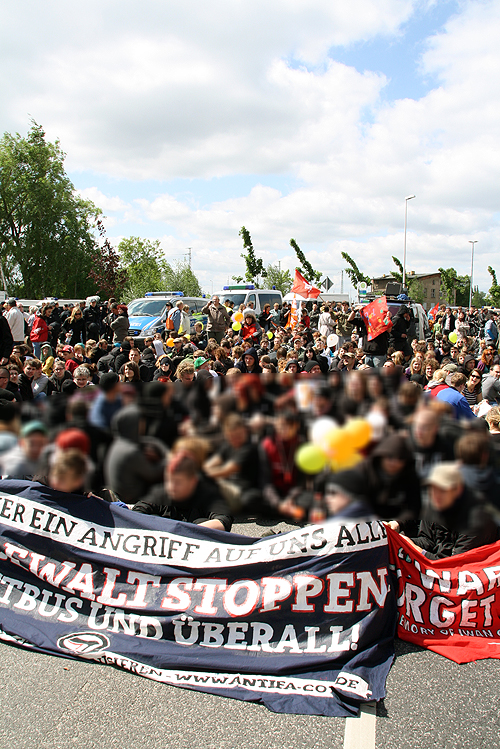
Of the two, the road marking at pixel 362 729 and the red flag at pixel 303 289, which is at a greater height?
the red flag at pixel 303 289

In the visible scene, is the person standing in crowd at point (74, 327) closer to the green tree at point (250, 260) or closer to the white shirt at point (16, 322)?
the white shirt at point (16, 322)

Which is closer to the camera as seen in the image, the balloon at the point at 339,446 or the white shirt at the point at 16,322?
the balloon at the point at 339,446

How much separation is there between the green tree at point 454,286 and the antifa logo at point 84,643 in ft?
235

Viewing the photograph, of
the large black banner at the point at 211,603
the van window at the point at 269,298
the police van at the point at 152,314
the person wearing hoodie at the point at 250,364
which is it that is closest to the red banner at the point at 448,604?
the large black banner at the point at 211,603

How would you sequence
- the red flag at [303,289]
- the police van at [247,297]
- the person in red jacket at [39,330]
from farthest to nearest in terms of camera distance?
the police van at [247,297] → the red flag at [303,289] → the person in red jacket at [39,330]

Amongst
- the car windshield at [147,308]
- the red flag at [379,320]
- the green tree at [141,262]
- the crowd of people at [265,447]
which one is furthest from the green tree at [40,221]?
the crowd of people at [265,447]

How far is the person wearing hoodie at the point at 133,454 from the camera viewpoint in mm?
1184

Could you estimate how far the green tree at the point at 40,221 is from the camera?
38688 mm

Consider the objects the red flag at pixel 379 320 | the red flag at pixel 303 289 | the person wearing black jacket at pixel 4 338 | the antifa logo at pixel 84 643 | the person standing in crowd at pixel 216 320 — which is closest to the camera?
the antifa logo at pixel 84 643

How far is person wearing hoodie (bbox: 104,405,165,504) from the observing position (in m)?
1.18

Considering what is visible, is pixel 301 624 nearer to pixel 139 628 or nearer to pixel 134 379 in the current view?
pixel 139 628

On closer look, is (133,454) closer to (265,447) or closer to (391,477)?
(265,447)

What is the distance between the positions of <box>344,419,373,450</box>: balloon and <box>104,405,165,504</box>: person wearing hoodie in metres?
0.42

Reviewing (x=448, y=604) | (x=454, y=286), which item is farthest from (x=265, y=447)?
(x=454, y=286)
